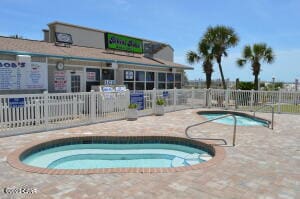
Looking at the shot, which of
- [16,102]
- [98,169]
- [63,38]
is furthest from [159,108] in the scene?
[98,169]

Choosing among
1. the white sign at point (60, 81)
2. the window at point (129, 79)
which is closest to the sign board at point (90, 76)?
the white sign at point (60, 81)

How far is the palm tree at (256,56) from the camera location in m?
22.3

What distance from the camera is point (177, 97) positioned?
14.9 metres

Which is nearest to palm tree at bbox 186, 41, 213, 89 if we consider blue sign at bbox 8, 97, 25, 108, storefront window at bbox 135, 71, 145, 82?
storefront window at bbox 135, 71, 145, 82

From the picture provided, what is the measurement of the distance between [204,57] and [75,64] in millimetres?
12792

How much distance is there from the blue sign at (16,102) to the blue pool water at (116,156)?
1975 millimetres

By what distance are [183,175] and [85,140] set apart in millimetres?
4129

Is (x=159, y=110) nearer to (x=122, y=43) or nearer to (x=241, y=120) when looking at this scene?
(x=241, y=120)

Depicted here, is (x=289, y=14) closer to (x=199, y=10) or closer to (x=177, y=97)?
(x=199, y=10)

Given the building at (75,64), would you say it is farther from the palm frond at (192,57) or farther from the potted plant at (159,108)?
the potted plant at (159,108)

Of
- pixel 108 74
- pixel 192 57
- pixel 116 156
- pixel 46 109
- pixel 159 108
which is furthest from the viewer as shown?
pixel 192 57

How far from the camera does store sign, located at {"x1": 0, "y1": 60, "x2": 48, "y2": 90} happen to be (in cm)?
1002

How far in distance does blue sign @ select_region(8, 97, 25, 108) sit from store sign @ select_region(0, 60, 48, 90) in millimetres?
2764

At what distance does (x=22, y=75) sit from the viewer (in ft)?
34.6
